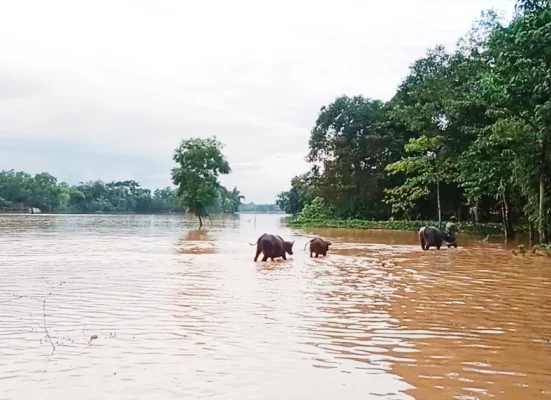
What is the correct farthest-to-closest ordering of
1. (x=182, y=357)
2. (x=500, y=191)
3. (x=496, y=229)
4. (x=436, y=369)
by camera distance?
(x=496, y=229) < (x=500, y=191) < (x=182, y=357) < (x=436, y=369)

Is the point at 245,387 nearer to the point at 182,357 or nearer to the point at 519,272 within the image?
the point at 182,357

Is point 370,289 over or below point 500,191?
below

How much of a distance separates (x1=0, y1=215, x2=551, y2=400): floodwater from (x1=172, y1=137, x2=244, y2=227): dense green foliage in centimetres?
3620

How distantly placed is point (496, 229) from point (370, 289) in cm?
2526

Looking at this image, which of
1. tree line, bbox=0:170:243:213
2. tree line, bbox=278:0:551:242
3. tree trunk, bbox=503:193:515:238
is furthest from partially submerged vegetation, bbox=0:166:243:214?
tree trunk, bbox=503:193:515:238

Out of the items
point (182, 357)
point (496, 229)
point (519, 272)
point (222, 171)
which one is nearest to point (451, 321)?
point (182, 357)

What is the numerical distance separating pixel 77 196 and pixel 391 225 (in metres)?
80.4

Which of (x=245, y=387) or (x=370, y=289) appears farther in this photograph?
(x=370, y=289)

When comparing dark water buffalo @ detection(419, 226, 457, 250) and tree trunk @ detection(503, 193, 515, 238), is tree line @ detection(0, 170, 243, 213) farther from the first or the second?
dark water buffalo @ detection(419, 226, 457, 250)

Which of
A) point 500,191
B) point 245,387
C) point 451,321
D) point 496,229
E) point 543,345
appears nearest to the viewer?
point 245,387

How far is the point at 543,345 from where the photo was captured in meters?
6.09

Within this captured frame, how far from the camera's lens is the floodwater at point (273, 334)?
15.7ft

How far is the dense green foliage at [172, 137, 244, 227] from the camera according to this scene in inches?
1941

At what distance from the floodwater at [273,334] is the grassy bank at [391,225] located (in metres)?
21.3
